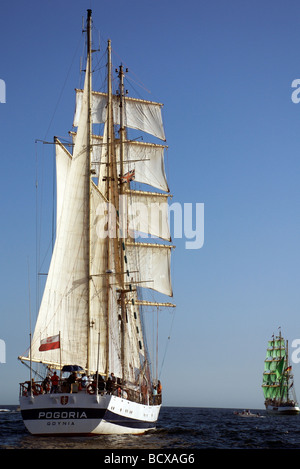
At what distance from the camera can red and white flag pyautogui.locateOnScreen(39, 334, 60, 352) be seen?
46688mm

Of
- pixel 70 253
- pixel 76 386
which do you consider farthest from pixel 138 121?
pixel 76 386

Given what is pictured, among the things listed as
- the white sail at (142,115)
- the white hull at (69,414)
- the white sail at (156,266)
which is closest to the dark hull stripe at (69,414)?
the white hull at (69,414)

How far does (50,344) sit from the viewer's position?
153 feet

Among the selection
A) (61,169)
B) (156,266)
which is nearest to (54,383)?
(61,169)

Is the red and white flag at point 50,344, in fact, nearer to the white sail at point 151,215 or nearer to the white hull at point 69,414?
the white hull at point 69,414

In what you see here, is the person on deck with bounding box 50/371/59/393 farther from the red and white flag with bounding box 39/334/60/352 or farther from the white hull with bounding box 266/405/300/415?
the white hull with bounding box 266/405/300/415

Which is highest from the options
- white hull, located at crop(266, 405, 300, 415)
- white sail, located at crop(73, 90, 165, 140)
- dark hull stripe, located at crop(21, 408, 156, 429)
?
white sail, located at crop(73, 90, 165, 140)

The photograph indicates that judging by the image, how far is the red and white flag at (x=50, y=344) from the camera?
153 feet

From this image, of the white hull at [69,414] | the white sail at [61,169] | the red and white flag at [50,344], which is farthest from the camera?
the white sail at [61,169]

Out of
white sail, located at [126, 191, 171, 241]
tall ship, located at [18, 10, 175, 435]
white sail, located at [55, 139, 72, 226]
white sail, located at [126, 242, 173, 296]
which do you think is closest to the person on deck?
tall ship, located at [18, 10, 175, 435]

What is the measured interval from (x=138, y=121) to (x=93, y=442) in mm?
48757

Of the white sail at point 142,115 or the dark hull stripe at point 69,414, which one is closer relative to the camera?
the dark hull stripe at point 69,414

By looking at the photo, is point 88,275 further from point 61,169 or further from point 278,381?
point 278,381
